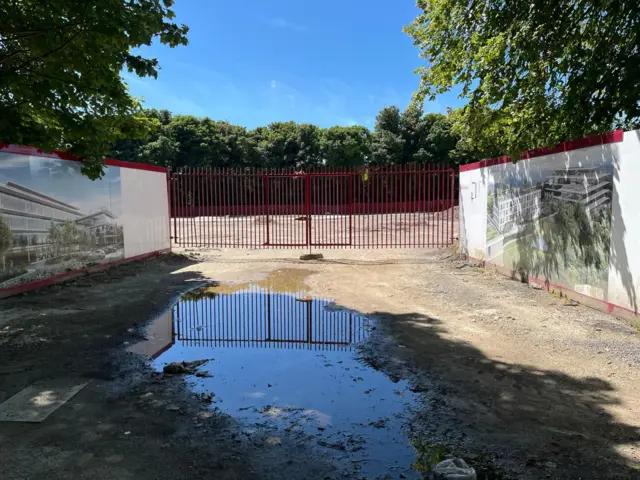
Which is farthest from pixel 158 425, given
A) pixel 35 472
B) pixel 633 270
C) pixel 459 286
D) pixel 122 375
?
pixel 459 286

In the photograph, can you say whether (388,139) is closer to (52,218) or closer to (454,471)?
(52,218)

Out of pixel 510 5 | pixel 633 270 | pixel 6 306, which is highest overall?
pixel 510 5

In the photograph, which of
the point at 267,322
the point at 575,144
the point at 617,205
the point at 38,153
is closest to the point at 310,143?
the point at 38,153

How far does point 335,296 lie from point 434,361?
342cm

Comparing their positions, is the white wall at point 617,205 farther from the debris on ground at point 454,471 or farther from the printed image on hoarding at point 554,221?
the debris on ground at point 454,471

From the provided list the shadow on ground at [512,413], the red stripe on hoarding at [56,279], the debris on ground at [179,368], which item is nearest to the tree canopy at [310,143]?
the red stripe on hoarding at [56,279]

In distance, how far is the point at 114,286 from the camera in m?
8.98

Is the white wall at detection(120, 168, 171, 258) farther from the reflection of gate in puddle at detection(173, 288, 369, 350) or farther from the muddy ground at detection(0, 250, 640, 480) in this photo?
the reflection of gate in puddle at detection(173, 288, 369, 350)

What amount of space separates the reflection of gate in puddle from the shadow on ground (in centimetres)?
86

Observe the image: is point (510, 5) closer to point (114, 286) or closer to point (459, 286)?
point (459, 286)

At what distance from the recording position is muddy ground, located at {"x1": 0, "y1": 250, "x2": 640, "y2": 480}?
305cm

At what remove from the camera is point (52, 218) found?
8719 mm

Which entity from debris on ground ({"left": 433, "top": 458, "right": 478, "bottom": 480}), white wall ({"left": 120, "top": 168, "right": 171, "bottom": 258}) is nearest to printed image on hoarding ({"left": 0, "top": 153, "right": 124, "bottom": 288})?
white wall ({"left": 120, "top": 168, "right": 171, "bottom": 258})

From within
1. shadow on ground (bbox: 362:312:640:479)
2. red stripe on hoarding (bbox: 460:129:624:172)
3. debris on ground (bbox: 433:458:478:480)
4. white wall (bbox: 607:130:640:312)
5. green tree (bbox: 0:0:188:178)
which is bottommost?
shadow on ground (bbox: 362:312:640:479)
